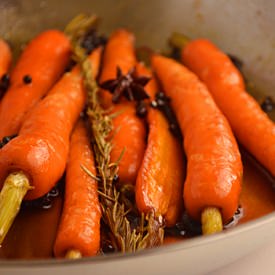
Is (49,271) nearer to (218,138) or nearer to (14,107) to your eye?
(218,138)

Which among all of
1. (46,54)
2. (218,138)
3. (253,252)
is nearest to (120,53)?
(46,54)

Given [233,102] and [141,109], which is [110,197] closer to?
[141,109]

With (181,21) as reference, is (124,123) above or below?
below

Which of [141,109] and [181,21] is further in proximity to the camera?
[181,21]

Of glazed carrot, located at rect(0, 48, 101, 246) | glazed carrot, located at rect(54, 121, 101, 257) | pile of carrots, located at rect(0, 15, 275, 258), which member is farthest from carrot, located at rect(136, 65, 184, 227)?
glazed carrot, located at rect(0, 48, 101, 246)

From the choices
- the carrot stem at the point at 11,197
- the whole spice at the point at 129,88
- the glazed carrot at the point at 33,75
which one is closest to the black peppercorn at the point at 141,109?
the whole spice at the point at 129,88

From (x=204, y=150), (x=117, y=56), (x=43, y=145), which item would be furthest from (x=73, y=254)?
(x=117, y=56)
